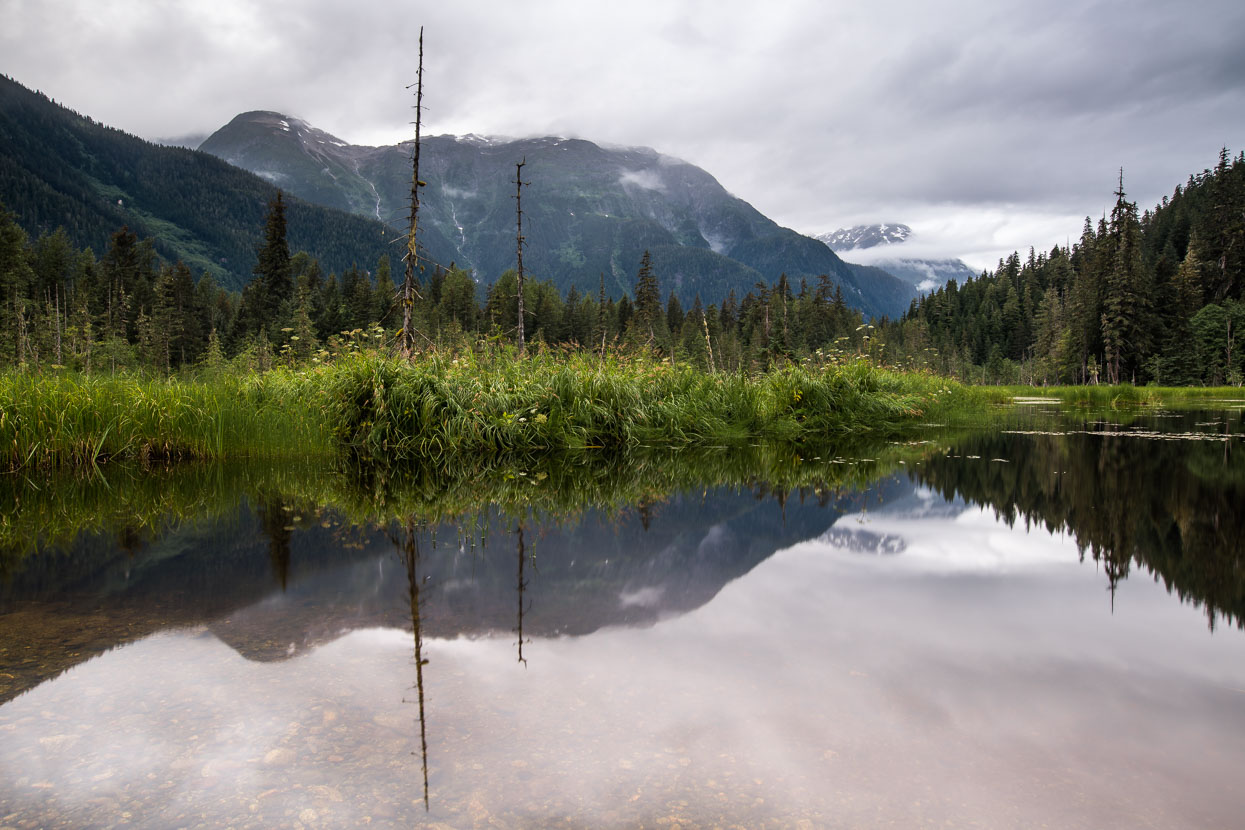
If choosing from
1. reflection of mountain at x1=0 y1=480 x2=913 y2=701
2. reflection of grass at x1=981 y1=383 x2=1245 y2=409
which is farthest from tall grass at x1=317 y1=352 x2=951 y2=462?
reflection of grass at x1=981 y1=383 x2=1245 y2=409

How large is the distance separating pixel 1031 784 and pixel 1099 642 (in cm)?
145

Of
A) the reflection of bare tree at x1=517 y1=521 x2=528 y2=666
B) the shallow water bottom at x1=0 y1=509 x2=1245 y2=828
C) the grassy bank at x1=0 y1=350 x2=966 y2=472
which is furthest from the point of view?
the grassy bank at x1=0 y1=350 x2=966 y2=472

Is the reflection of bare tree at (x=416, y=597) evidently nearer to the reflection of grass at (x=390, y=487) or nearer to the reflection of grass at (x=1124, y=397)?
the reflection of grass at (x=390, y=487)

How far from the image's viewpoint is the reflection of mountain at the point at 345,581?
3.17 metres

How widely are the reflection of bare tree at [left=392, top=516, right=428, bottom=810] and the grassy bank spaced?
453 centimetres

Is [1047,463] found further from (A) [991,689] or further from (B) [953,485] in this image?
(A) [991,689]

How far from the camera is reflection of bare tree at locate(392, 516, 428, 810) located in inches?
84.5

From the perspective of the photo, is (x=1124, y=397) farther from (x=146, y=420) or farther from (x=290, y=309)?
(x=290, y=309)

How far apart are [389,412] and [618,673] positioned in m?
7.73

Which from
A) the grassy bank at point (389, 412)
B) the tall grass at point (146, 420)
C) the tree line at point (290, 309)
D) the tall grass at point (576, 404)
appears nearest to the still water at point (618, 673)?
the tall grass at point (146, 420)

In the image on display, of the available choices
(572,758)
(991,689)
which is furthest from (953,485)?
(572,758)

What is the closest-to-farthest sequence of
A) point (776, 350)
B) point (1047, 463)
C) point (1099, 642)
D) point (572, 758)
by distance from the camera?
point (572, 758)
point (1099, 642)
point (1047, 463)
point (776, 350)

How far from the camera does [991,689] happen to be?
258cm

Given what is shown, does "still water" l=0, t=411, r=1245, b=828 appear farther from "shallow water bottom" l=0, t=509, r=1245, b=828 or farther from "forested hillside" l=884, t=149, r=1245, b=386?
"forested hillside" l=884, t=149, r=1245, b=386
